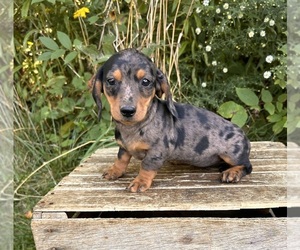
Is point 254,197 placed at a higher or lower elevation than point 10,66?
lower

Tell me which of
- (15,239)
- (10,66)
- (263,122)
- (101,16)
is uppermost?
(101,16)

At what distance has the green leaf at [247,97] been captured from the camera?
2.48 m

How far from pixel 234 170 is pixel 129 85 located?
0.47 meters

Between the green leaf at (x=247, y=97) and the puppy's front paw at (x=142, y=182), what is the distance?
99cm

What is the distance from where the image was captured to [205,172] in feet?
5.96

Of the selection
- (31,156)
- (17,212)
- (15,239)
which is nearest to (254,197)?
(15,239)

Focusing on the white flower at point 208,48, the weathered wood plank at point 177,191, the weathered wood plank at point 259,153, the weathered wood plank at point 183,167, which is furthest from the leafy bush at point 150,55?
the weathered wood plank at point 177,191

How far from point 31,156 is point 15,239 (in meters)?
0.59

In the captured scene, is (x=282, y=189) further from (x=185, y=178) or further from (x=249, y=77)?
(x=249, y=77)

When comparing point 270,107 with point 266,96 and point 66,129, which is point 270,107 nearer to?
point 266,96

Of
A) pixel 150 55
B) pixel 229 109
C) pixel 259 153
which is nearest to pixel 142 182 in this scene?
pixel 259 153

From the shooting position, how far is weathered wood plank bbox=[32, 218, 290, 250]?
145 centimetres

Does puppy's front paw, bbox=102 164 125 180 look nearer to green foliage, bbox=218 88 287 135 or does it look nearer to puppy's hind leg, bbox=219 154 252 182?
puppy's hind leg, bbox=219 154 252 182

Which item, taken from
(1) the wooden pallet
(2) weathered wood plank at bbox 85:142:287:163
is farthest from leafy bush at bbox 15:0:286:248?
(1) the wooden pallet
